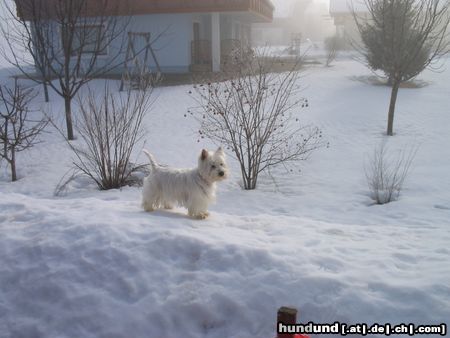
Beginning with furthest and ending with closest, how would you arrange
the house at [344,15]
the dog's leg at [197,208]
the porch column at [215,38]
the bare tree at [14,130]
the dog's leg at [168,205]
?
the house at [344,15], the porch column at [215,38], the bare tree at [14,130], the dog's leg at [168,205], the dog's leg at [197,208]

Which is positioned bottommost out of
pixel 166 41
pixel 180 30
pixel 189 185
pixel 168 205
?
pixel 168 205

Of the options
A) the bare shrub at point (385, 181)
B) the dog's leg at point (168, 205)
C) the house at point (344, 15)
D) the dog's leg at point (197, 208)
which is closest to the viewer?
the dog's leg at point (197, 208)

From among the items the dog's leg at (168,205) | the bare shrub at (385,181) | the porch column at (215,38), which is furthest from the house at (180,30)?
the dog's leg at (168,205)

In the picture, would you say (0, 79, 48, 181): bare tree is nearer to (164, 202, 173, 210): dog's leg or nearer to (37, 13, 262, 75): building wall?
(164, 202, 173, 210): dog's leg

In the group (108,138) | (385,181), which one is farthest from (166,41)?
(385,181)

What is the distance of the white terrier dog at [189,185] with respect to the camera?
205 inches

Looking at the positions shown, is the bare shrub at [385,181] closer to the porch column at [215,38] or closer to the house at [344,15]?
the porch column at [215,38]

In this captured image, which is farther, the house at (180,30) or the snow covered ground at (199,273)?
the house at (180,30)

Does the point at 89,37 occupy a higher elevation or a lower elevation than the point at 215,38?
lower

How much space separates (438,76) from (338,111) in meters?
9.71

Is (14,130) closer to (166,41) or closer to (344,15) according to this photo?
Answer: (166,41)

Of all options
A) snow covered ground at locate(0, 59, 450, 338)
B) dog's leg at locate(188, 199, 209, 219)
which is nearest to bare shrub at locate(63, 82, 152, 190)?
snow covered ground at locate(0, 59, 450, 338)

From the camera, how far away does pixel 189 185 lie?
524 cm

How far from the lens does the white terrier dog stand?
5.20 metres
